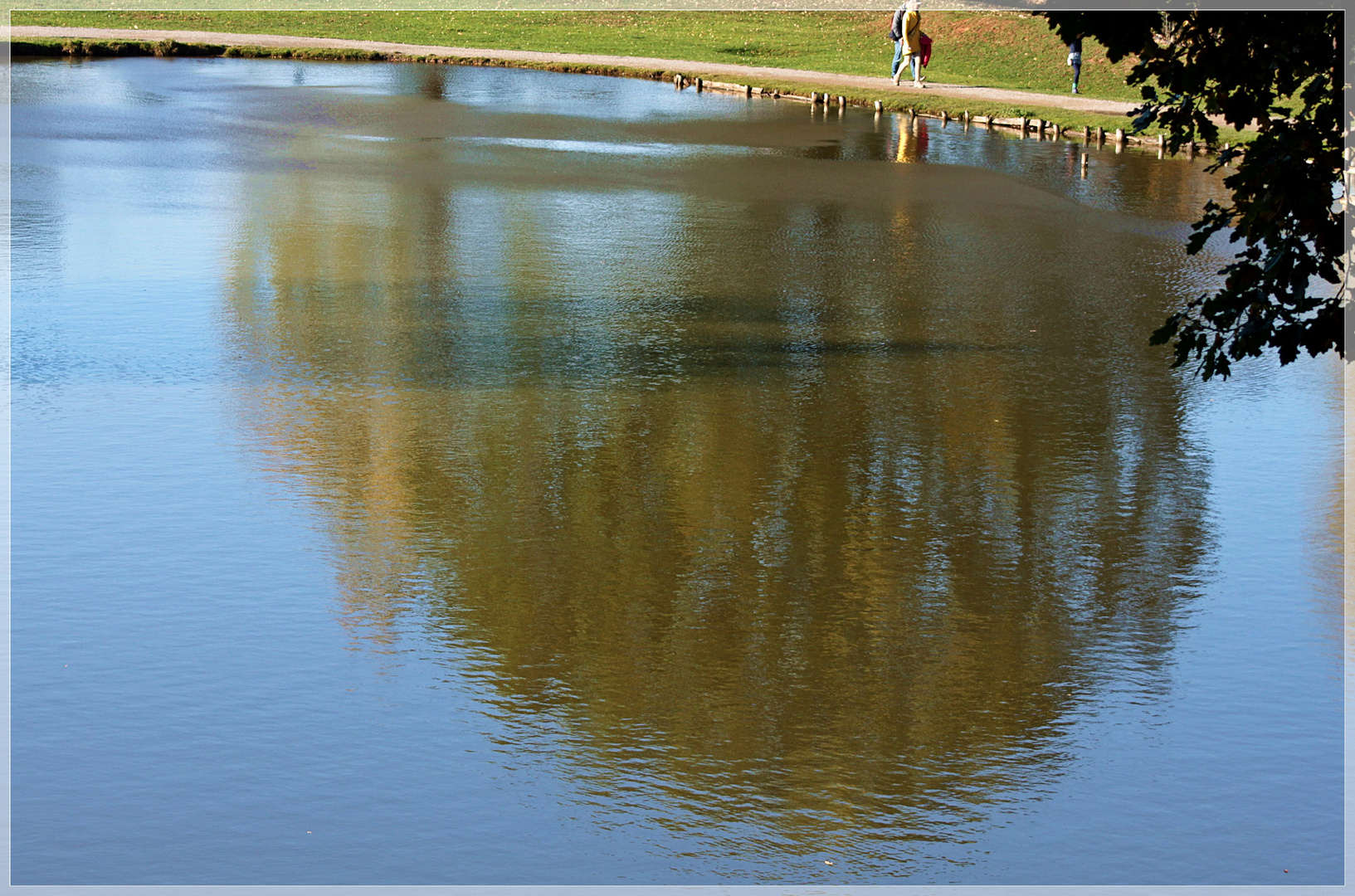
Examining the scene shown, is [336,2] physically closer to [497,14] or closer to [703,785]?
[497,14]

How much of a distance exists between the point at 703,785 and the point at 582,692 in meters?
0.89

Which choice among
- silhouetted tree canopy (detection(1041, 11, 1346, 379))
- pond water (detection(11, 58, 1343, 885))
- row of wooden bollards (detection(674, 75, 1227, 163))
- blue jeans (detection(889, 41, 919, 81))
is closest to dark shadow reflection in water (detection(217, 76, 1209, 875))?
pond water (detection(11, 58, 1343, 885))

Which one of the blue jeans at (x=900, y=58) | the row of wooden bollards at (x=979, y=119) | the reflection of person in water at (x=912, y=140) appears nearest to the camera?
the reflection of person in water at (x=912, y=140)

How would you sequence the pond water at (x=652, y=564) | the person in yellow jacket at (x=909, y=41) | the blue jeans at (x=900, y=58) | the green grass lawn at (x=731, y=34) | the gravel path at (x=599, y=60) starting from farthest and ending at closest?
1. the green grass lawn at (x=731, y=34)
2. the blue jeans at (x=900, y=58)
3. the person in yellow jacket at (x=909, y=41)
4. the gravel path at (x=599, y=60)
5. the pond water at (x=652, y=564)

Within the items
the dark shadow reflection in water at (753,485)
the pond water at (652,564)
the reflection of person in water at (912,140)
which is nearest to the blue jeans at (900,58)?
the reflection of person in water at (912,140)

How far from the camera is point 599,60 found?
32.4 meters

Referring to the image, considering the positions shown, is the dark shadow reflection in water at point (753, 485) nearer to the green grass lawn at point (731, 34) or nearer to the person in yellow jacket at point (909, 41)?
the person in yellow jacket at point (909, 41)

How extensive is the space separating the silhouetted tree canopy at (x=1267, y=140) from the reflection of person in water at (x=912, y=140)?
48.8 feet

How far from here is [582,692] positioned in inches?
263

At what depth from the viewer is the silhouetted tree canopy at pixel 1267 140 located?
6.39m

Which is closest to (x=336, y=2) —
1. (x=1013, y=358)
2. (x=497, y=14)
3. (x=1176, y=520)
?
(x=497, y=14)

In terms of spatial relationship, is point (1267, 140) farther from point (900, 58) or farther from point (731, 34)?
point (731, 34)

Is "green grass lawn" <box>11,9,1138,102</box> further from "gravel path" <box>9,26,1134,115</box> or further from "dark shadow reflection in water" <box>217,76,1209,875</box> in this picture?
"dark shadow reflection in water" <box>217,76,1209,875</box>

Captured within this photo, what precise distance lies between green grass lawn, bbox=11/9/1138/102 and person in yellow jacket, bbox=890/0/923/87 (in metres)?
1.32
